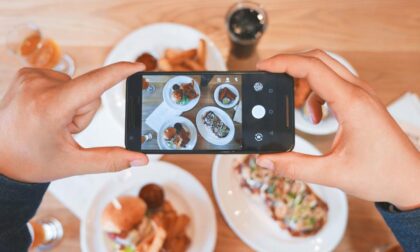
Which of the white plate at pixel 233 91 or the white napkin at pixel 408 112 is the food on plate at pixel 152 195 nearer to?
the white plate at pixel 233 91

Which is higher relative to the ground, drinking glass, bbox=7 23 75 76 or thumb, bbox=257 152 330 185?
drinking glass, bbox=7 23 75 76

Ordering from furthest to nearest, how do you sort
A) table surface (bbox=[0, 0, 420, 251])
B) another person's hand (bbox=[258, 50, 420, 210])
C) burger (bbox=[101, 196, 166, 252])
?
table surface (bbox=[0, 0, 420, 251]) < burger (bbox=[101, 196, 166, 252]) < another person's hand (bbox=[258, 50, 420, 210])

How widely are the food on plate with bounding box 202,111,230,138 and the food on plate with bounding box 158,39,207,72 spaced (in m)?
0.28

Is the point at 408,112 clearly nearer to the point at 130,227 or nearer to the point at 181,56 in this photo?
the point at 181,56

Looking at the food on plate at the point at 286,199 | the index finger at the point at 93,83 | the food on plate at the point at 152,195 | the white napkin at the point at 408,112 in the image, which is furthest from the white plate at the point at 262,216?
the index finger at the point at 93,83

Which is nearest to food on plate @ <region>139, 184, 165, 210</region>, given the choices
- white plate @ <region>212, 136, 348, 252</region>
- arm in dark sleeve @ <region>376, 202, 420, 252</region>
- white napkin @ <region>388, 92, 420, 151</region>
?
white plate @ <region>212, 136, 348, 252</region>

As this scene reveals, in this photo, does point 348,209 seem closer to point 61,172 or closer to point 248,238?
point 248,238

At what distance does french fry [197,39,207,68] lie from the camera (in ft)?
2.94

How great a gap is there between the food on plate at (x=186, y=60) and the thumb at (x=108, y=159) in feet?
1.10

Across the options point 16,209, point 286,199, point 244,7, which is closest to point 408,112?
point 286,199

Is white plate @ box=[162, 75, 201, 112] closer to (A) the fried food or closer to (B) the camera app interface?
(B) the camera app interface

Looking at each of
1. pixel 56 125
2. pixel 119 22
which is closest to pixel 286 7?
pixel 119 22

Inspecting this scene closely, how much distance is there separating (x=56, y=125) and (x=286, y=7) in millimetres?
612

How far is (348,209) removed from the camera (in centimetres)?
88
